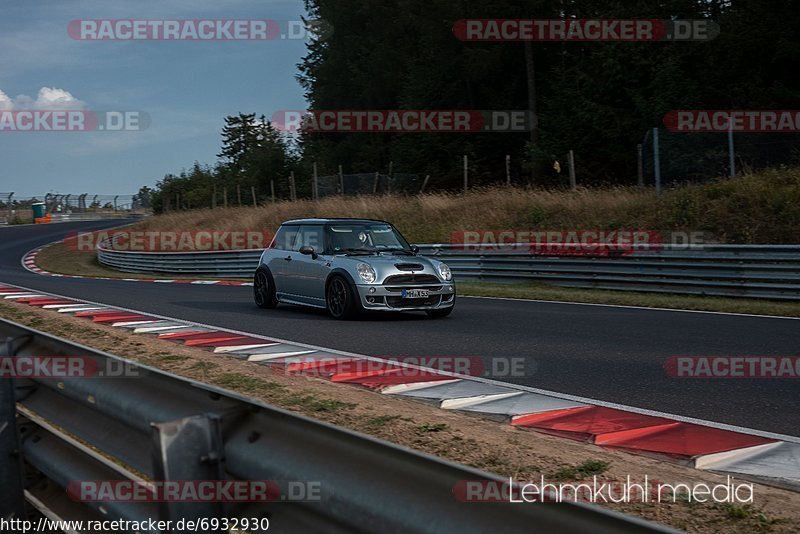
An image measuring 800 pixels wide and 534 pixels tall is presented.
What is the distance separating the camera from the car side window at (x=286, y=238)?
47.4ft

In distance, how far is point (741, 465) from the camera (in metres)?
5.07

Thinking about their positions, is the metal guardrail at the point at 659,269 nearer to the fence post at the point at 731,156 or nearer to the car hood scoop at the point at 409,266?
the fence post at the point at 731,156

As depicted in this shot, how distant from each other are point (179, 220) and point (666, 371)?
40.0 meters

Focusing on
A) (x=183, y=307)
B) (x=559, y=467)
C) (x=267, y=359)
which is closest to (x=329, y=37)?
(x=183, y=307)

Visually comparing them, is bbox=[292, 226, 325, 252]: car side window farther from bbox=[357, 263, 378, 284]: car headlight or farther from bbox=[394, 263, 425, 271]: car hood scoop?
bbox=[394, 263, 425, 271]: car hood scoop

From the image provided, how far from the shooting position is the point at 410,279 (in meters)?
12.7

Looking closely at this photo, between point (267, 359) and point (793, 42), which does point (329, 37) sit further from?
point (267, 359)

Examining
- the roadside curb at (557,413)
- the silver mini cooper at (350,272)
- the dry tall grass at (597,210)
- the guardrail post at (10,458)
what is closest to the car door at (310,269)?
the silver mini cooper at (350,272)

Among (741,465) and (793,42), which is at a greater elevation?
(793,42)

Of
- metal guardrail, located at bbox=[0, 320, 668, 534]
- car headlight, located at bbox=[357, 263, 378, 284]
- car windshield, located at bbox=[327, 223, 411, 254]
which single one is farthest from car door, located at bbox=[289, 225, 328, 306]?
metal guardrail, located at bbox=[0, 320, 668, 534]

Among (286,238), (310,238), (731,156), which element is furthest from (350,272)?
(731,156)

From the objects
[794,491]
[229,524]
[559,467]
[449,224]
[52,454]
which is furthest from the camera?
[449,224]

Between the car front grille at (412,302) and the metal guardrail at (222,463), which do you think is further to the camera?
the car front grille at (412,302)

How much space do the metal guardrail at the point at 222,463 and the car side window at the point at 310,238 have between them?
9505mm
